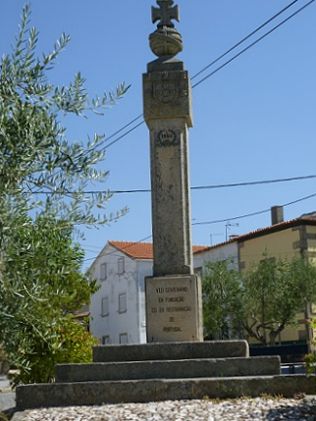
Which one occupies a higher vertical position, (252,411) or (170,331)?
(170,331)

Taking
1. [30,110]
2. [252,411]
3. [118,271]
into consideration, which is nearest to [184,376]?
[252,411]

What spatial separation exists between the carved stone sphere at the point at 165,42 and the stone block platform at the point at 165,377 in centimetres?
514

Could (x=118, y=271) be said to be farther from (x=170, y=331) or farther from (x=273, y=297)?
(x=170, y=331)

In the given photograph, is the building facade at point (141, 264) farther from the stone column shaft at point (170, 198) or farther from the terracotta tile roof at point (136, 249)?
the stone column shaft at point (170, 198)

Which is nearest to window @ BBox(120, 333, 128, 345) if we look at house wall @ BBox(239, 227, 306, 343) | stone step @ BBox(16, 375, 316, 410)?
house wall @ BBox(239, 227, 306, 343)

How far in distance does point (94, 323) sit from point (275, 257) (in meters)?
18.1

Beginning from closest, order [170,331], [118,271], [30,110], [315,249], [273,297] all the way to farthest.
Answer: [30,110] < [170,331] < [273,297] < [315,249] < [118,271]

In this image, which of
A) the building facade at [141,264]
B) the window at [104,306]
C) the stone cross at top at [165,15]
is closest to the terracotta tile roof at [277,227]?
the building facade at [141,264]

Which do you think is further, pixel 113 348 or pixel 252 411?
pixel 113 348

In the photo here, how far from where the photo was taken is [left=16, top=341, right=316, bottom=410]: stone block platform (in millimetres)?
10023

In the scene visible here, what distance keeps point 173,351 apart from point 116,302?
39435 millimetres

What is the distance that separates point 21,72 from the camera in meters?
6.55

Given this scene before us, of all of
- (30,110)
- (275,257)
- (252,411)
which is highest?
(275,257)

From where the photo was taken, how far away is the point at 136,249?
5097 centimetres
